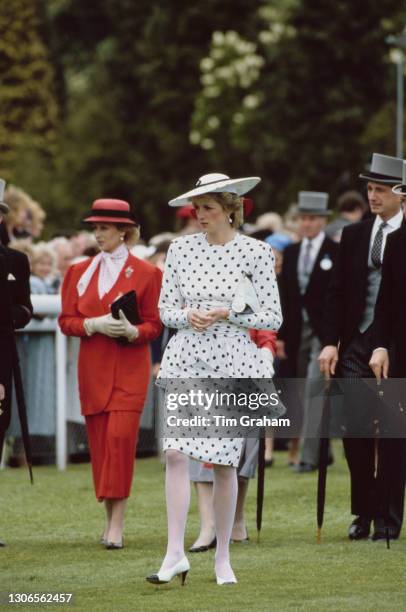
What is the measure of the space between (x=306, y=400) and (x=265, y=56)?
137 ft

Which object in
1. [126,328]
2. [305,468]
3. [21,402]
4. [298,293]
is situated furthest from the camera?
[298,293]

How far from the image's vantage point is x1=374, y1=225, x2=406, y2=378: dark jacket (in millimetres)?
10188

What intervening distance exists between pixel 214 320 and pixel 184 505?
92 centimetres

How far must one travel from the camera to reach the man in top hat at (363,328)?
1084 centimetres

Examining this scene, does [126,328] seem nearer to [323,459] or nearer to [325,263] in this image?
[323,459]

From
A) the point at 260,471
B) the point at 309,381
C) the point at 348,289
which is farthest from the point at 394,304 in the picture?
the point at 309,381

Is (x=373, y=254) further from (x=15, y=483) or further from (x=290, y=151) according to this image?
(x=290, y=151)

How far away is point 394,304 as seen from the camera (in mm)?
10227

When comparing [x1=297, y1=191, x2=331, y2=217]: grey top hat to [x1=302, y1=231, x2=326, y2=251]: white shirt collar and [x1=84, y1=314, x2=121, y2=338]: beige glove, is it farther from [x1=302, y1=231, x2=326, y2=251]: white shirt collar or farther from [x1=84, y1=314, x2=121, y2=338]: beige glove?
[x1=84, y1=314, x2=121, y2=338]: beige glove

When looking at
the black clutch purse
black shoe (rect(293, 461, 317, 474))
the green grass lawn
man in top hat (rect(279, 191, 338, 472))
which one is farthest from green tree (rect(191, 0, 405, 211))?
the black clutch purse

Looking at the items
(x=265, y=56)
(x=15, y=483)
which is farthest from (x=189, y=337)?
(x=265, y=56)

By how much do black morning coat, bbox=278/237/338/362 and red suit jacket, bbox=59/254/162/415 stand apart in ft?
15.0

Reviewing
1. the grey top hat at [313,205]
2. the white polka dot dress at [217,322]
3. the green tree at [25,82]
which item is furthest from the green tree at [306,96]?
the white polka dot dress at [217,322]

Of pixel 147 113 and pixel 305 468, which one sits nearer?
pixel 305 468
